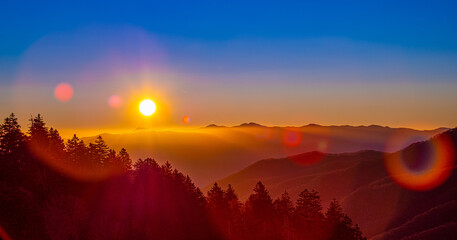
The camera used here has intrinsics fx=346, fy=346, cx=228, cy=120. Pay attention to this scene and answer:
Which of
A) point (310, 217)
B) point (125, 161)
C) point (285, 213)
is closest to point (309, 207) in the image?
point (310, 217)

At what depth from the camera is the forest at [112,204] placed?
33.8 m

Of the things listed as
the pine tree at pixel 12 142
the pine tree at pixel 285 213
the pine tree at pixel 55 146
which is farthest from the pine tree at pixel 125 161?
the pine tree at pixel 285 213

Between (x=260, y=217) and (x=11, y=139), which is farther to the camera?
(x=260, y=217)

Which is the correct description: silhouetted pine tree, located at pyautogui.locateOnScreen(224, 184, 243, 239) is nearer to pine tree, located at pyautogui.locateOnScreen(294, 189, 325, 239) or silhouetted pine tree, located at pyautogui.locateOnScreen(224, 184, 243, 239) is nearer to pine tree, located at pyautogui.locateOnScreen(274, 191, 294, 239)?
pine tree, located at pyautogui.locateOnScreen(274, 191, 294, 239)

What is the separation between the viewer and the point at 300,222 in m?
62.5

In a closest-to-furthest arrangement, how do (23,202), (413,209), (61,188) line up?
(23,202) → (61,188) → (413,209)

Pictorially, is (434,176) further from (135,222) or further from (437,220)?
(135,222)

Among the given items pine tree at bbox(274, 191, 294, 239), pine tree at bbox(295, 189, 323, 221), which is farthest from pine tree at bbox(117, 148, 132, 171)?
pine tree at bbox(295, 189, 323, 221)

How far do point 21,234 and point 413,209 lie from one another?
18669cm

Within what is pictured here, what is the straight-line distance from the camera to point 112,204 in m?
44.4

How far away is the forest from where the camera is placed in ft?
111

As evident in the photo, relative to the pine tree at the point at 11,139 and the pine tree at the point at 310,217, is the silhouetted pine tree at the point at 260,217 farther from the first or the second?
the pine tree at the point at 11,139

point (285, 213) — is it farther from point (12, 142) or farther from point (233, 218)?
point (12, 142)

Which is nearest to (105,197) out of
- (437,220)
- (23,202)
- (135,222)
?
(135,222)
